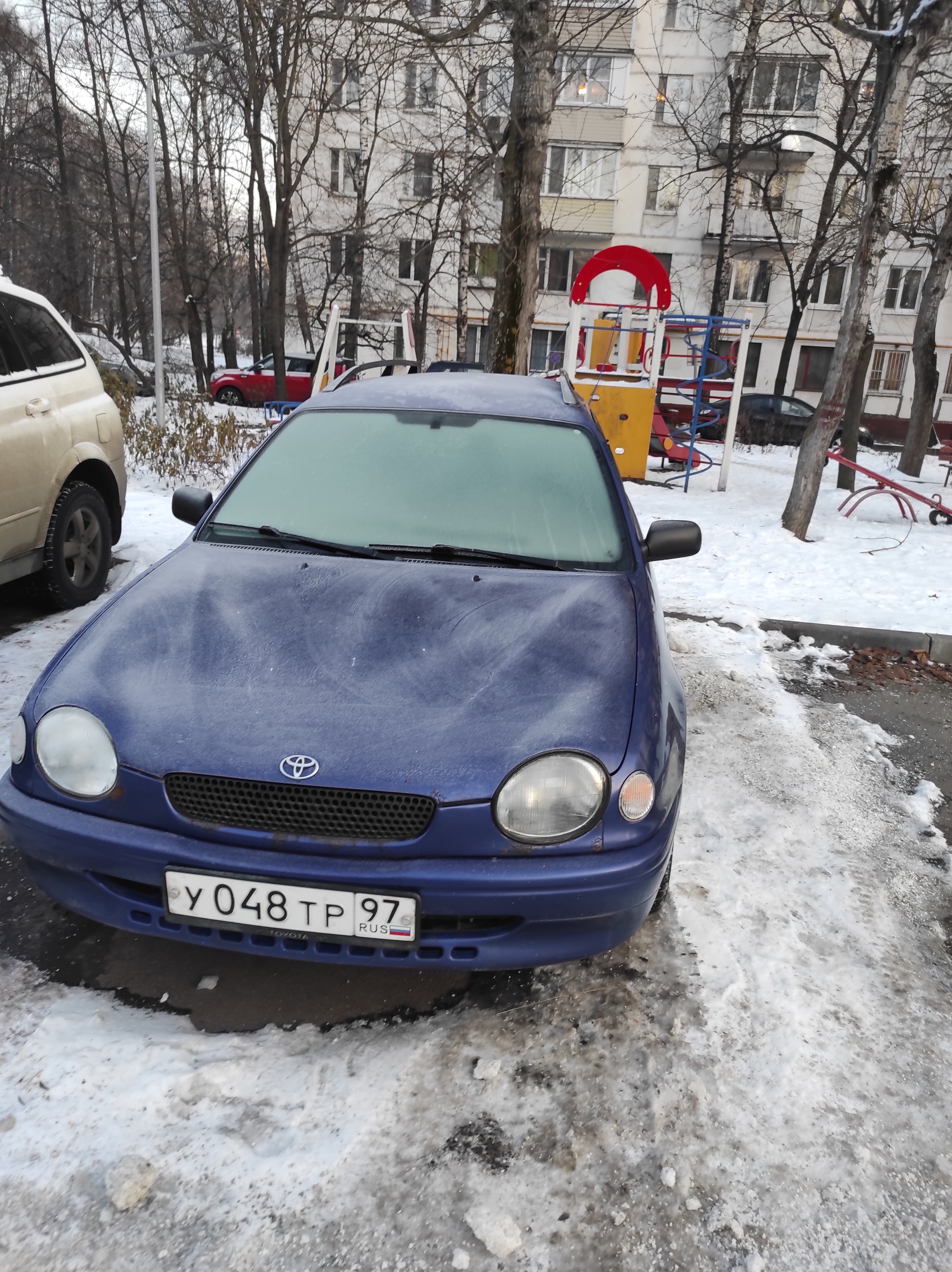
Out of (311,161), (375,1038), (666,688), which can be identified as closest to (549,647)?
(666,688)

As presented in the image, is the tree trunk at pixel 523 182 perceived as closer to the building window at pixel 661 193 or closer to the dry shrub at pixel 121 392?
the dry shrub at pixel 121 392

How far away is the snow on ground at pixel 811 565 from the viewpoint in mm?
6133

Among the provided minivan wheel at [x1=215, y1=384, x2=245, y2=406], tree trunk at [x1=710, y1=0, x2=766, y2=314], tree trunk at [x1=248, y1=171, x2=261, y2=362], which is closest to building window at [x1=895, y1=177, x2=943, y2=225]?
tree trunk at [x1=710, y1=0, x2=766, y2=314]

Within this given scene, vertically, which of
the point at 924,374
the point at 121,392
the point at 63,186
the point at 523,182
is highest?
the point at 63,186

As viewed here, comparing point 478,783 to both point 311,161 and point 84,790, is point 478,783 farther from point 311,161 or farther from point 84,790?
point 311,161

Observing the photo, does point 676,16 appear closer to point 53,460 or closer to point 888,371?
point 888,371

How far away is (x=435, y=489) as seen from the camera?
10.3 feet

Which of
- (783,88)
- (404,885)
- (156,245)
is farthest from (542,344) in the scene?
(404,885)

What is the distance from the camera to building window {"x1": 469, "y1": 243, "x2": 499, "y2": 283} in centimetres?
3064

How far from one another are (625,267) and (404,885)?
480 inches

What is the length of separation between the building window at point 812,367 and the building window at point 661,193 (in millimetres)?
7246

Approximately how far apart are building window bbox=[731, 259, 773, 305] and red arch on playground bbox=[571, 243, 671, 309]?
79.3 feet

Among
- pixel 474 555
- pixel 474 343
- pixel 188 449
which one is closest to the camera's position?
pixel 474 555

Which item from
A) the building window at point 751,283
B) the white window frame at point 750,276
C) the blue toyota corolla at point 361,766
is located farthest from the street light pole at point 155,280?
the building window at point 751,283
